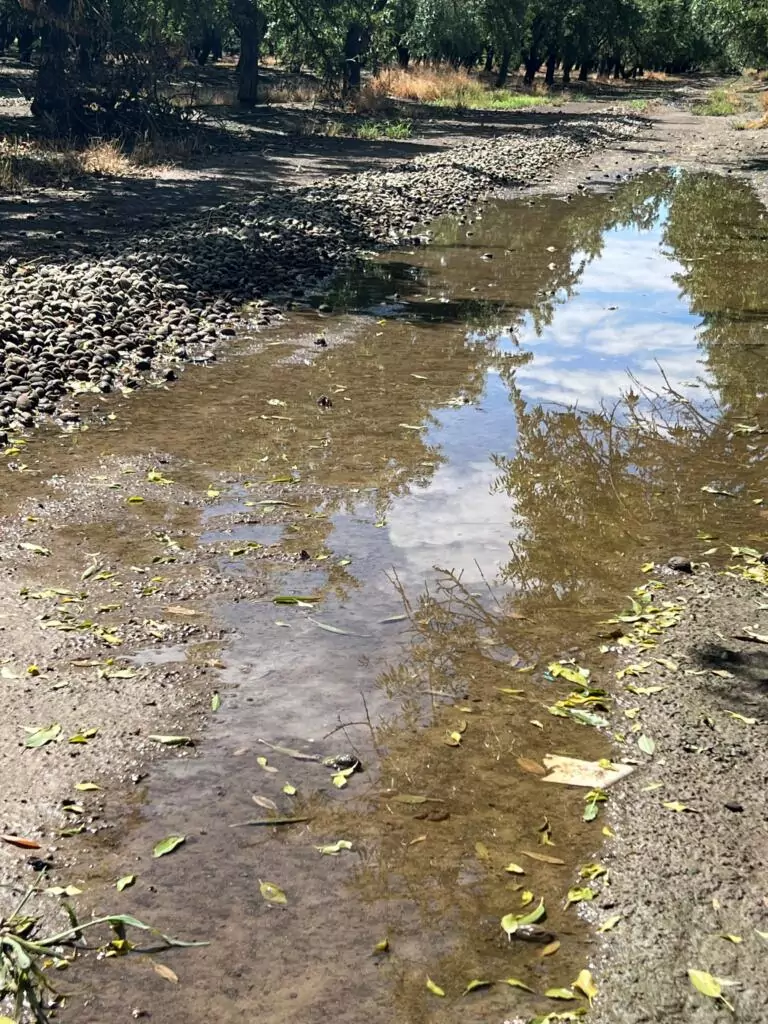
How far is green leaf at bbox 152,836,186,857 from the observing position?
390cm

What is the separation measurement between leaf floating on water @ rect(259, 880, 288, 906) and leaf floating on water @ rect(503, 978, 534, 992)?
2.59 feet

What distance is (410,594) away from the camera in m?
5.96

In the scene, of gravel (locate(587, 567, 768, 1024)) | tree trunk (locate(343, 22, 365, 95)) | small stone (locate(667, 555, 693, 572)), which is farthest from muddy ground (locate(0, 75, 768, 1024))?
tree trunk (locate(343, 22, 365, 95))

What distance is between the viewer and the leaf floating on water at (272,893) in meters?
3.69

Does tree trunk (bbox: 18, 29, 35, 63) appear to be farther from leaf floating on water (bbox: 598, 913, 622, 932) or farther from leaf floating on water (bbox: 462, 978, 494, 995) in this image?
leaf floating on water (bbox: 462, 978, 494, 995)

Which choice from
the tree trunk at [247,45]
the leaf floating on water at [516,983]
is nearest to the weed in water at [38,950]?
the leaf floating on water at [516,983]

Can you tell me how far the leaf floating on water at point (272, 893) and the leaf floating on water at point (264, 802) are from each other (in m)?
0.41

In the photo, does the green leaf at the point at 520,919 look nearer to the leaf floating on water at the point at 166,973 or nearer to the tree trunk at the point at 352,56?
the leaf floating on water at the point at 166,973

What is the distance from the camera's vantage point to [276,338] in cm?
1155

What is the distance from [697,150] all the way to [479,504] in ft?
95.6

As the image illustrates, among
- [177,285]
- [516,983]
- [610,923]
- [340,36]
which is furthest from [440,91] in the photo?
[516,983]

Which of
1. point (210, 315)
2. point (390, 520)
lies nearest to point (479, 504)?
point (390, 520)

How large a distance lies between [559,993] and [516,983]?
0.13 metres

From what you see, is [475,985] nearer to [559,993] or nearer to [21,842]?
[559,993]
